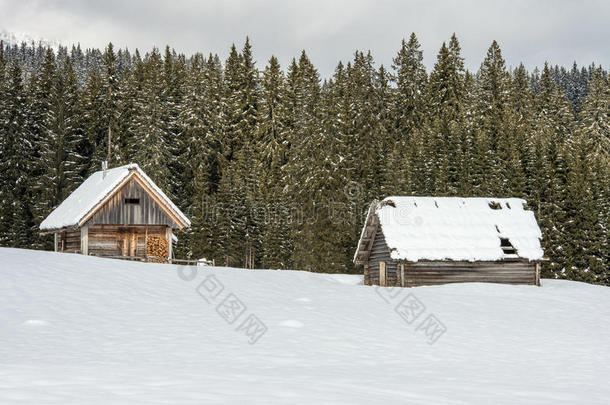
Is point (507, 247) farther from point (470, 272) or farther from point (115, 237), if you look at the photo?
point (115, 237)

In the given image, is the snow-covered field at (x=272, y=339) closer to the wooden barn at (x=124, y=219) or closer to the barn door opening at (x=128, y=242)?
the wooden barn at (x=124, y=219)

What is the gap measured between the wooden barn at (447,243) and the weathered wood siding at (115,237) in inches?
529

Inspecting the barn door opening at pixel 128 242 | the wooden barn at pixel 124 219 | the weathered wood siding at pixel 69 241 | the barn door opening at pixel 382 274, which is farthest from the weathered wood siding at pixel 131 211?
the barn door opening at pixel 382 274

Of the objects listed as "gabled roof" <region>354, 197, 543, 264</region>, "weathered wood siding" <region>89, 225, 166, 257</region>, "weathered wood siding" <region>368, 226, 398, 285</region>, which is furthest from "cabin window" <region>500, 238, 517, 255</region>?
"weathered wood siding" <region>89, 225, 166, 257</region>

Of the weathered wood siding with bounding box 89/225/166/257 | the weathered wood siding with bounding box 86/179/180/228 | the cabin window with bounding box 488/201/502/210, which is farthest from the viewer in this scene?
the cabin window with bounding box 488/201/502/210

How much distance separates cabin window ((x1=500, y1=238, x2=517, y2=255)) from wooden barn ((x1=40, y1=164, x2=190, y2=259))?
1896 cm

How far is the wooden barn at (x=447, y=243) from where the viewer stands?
3888cm

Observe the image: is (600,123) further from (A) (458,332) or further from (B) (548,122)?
(A) (458,332)

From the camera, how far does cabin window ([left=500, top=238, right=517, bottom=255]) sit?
133 ft

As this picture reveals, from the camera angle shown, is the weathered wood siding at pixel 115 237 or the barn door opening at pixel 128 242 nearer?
the weathered wood siding at pixel 115 237

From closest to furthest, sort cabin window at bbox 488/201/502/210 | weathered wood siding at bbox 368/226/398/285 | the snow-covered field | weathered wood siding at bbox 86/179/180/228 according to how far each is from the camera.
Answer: the snow-covered field
weathered wood siding at bbox 86/179/180/228
weathered wood siding at bbox 368/226/398/285
cabin window at bbox 488/201/502/210

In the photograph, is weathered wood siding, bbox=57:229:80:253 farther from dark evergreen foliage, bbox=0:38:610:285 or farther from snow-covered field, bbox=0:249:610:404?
dark evergreen foliage, bbox=0:38:610:285

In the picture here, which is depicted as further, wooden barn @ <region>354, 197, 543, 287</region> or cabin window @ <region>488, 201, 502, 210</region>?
cabin window @ <region>488, 201, 502, 210</region>

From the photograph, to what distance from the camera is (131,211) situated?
36469 mm
